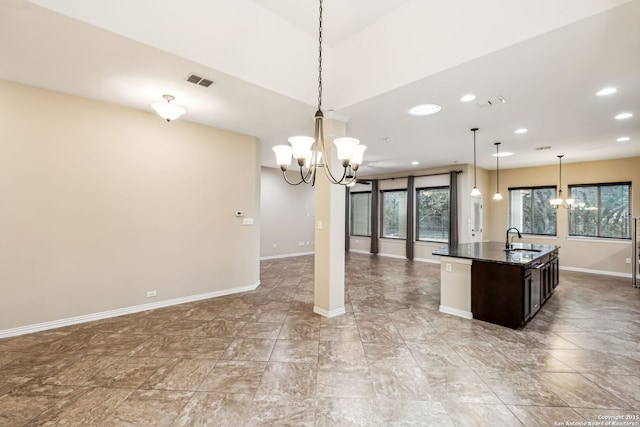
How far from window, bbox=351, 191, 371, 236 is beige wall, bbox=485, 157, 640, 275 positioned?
408 centimetres

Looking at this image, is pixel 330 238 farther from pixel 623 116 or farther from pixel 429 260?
pixel 429 260

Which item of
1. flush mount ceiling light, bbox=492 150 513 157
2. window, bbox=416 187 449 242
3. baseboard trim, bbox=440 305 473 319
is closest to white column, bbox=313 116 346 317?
baseboard trim, bbox=440 305 473 319

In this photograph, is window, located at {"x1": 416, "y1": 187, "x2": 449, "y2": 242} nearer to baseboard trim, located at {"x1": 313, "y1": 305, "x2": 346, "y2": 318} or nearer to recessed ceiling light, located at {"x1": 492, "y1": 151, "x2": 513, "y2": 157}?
recessed ceiling light, located at {"x1": 492, "y1": 151, "x2": 513, "y2": 157}

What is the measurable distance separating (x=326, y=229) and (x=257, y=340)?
162 cm

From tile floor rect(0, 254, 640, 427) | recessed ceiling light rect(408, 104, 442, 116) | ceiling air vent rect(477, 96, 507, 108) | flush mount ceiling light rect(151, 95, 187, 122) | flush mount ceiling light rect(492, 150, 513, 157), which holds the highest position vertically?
flush mount ceiling light rect(492, 150, 513, 157)

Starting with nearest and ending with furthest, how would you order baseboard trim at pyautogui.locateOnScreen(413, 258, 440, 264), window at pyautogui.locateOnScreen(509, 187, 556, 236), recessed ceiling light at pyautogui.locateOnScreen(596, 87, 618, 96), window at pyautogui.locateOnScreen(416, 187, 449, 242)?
recessed ceiling light at pyautogui.locateOnScreen(596, 87, 618, 96) → window at pyautogui.locateOnScreen(509, 187, 556, 236) → baseboard trim at pyautogui.locateOnScreen(413, 258, 440, 264) → window at pyautogui.locateOnScreen(416, 187, 449, 242)

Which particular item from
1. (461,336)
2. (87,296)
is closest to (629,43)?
(461,336)

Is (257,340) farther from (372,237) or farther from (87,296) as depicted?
(372,237)

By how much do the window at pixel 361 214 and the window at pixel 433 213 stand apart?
76.6 inches

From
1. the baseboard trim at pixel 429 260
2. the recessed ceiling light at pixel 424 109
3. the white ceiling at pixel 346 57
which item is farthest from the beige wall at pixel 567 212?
the recessed ceiling light at pixel 424 109

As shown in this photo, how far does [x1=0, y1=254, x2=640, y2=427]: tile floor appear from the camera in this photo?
6.36ft

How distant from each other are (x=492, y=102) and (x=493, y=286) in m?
2.36

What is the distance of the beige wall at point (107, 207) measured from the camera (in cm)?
319

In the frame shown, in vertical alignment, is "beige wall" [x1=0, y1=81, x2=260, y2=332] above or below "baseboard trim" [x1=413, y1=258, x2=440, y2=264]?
above
